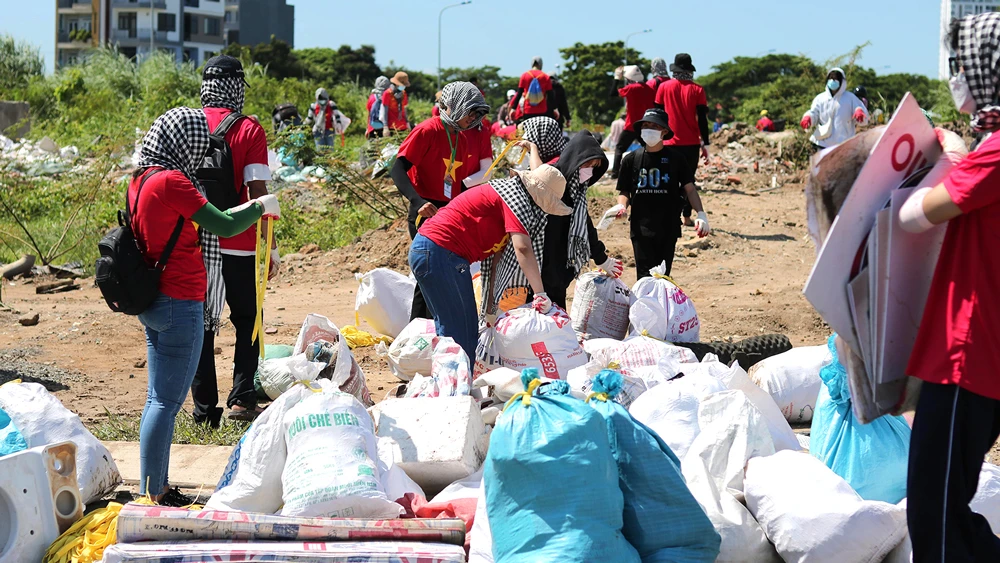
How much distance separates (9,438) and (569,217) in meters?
2.82

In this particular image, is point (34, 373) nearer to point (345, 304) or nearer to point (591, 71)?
point (345, 304)

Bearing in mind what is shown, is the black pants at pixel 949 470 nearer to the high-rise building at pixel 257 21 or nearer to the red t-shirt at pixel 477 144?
the red t-shirt at pixel 477 144

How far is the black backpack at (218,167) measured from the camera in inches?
179

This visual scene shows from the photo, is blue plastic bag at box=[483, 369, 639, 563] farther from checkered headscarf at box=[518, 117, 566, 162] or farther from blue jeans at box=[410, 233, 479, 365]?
checkered headscarf at box=[518, 117, 566, 162]

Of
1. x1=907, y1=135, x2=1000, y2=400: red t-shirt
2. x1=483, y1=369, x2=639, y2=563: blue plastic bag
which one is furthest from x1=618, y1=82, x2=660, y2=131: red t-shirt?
x1=907, y1=135, x2=1000, y2=400: red t-shirt

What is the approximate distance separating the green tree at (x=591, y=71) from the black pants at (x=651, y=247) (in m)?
36.1

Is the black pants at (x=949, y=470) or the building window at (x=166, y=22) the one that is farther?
the building window at (x=166, y=22)

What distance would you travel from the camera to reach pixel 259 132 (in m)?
4.72

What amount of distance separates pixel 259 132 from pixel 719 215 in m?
8.21

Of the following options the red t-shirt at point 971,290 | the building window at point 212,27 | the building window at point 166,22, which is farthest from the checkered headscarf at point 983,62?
the building window at point 212,27

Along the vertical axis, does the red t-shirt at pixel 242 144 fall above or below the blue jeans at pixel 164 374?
above

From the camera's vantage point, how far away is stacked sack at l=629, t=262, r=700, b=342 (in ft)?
17.0

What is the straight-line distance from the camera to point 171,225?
3.63 metres

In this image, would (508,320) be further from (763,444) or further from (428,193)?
(763,444)
